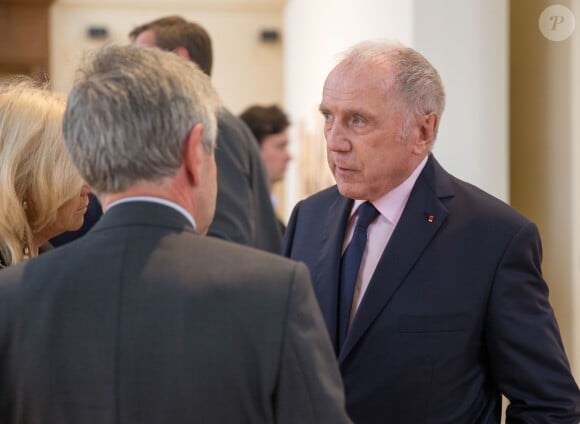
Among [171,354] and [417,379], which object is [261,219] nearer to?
[417,379]

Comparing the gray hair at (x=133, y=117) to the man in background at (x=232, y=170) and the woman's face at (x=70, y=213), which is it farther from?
the man in background at (x=232, y=170)

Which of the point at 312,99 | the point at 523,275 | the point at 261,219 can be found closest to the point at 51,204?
the point at 523,275

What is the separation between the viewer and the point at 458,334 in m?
2.64

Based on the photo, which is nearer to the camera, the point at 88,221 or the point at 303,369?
the point at 303,369

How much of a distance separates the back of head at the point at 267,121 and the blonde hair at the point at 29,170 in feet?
17.1

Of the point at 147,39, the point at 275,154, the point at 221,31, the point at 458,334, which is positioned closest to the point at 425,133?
the point at 458,334

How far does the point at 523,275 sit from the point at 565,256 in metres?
1.42

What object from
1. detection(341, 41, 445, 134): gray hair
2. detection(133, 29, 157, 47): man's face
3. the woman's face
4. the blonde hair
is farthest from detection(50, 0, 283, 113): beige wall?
detection(341, 41, 445, 134): gray hair

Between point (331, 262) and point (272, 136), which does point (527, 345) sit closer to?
point (331, 262)

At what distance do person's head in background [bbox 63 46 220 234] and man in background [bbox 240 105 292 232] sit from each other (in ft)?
20.0

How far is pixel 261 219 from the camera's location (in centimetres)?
482

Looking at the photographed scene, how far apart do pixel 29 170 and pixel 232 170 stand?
184 cm

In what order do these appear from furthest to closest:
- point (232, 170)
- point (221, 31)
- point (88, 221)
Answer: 1. point (221, 31)
2. point (232, 170)
3. point (88, 221)

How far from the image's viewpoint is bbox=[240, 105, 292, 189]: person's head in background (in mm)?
7945
